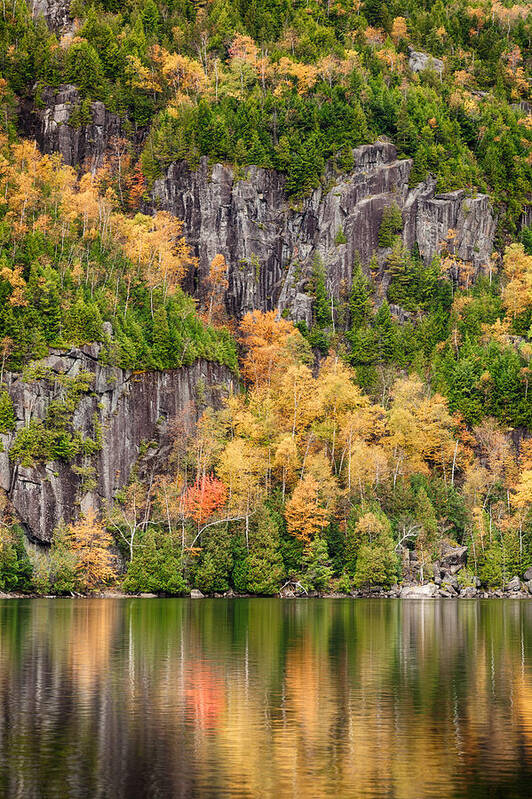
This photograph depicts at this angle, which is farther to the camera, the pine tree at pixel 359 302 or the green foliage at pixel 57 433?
the pine tree at pixel 359 302

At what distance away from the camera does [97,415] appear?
11938cm

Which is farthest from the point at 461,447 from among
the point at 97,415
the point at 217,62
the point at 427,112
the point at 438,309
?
the point at 217,62

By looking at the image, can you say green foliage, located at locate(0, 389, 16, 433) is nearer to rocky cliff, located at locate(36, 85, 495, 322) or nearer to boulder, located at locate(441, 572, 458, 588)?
boulder, located at locate(441, 572, 458, 588)

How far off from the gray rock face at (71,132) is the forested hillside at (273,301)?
572 millimetres

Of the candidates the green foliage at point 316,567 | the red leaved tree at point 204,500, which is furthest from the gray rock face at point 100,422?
the green foliage at point 316,567

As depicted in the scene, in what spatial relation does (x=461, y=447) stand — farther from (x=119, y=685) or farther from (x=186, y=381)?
(x=119, y=685)

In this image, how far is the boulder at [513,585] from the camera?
115875 mm

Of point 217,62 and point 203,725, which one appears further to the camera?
point 217,62

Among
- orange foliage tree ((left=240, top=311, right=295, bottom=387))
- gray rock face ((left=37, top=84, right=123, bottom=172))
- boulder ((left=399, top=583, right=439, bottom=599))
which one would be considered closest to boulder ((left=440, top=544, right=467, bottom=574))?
boulder ((left=399, top=583, right=439, bottom=599))

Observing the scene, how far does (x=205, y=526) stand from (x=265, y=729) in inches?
3123

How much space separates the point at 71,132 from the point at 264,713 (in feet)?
491

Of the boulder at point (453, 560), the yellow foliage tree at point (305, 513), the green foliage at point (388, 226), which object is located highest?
the green foliage at point (388, 226)

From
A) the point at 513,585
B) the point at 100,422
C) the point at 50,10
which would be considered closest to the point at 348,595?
the point at 513,585

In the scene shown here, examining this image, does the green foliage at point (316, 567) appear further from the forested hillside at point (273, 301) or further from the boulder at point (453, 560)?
the boulder at point (453, 560)
